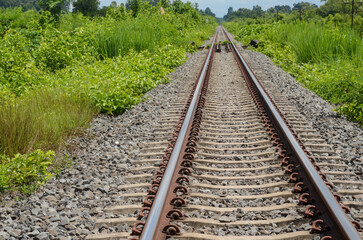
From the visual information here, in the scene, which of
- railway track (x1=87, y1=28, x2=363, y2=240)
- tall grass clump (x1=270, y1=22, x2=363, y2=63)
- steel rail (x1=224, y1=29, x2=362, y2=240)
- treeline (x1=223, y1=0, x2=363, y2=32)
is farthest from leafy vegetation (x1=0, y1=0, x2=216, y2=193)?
treeline (x1=223, y1=0, x2=363, y2=32)

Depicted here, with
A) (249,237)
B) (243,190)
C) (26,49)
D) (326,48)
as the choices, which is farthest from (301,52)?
(249,237)

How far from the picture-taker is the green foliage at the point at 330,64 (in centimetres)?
685

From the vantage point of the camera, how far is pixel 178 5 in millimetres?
37031

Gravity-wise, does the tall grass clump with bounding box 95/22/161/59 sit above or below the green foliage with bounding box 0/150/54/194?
above

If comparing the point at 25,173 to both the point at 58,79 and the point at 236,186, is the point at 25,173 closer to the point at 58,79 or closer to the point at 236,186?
the point at 236,186

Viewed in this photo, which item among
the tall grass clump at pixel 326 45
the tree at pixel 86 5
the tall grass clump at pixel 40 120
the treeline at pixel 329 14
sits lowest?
the tall grass clump at pixel 40 120

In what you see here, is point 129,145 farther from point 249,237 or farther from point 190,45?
point 190,45

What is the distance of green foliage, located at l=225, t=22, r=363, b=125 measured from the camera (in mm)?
6852

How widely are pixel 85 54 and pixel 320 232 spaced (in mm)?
9903

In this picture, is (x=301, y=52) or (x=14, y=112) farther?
(x=301, y=52)

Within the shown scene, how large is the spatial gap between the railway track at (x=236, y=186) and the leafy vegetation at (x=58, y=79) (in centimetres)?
129

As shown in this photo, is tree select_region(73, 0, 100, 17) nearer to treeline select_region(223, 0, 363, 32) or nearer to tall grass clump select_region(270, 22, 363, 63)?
treeline select_region(223, 0, 363, 32)

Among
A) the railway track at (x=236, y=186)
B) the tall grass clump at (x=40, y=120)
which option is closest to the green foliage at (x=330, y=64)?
the railway track at (x=236, y=186)

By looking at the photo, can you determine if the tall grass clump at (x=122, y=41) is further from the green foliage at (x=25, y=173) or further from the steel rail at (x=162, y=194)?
the green foliage at (x=25, y=173)
